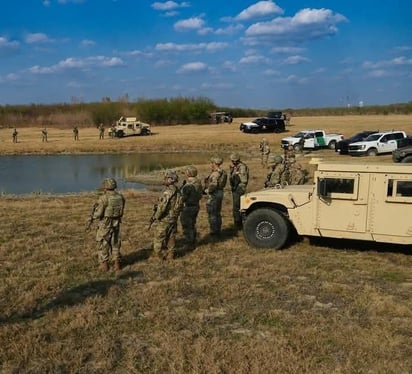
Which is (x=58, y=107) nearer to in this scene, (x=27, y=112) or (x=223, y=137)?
(x=27, y=112)

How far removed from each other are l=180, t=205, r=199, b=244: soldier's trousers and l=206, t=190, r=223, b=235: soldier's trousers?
2.68ft

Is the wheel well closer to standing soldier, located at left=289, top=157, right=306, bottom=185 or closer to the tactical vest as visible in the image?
the tactical vest

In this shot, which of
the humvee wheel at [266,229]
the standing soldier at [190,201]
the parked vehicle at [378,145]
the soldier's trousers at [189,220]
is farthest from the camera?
the parked vehicle at [378,145]

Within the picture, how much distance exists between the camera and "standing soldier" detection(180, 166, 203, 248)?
376 inches

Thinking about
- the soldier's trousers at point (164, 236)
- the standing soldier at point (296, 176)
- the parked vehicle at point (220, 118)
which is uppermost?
the parked vehicle at point (220, 118)

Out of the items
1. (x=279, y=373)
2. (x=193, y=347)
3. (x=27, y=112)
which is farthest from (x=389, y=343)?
(x=27, y=112)

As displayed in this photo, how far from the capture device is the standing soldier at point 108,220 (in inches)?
324

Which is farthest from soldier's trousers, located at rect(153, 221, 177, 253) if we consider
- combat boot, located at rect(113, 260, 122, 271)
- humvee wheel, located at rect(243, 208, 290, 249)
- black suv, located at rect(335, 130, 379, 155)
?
black suv, located at rect(335, 130, 379, 155)

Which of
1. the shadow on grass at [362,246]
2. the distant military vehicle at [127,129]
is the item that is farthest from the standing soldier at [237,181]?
the distant military vehicle at [127,129]

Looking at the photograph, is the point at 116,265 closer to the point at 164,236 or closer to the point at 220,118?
the point at 164,236

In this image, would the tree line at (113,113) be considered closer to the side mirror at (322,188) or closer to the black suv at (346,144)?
the black suv at (346,144)

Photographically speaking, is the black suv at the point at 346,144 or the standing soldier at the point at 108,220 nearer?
the standing soldier at the point at 108,220

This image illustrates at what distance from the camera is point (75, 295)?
7.31 meters

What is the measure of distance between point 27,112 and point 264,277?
266 feet
